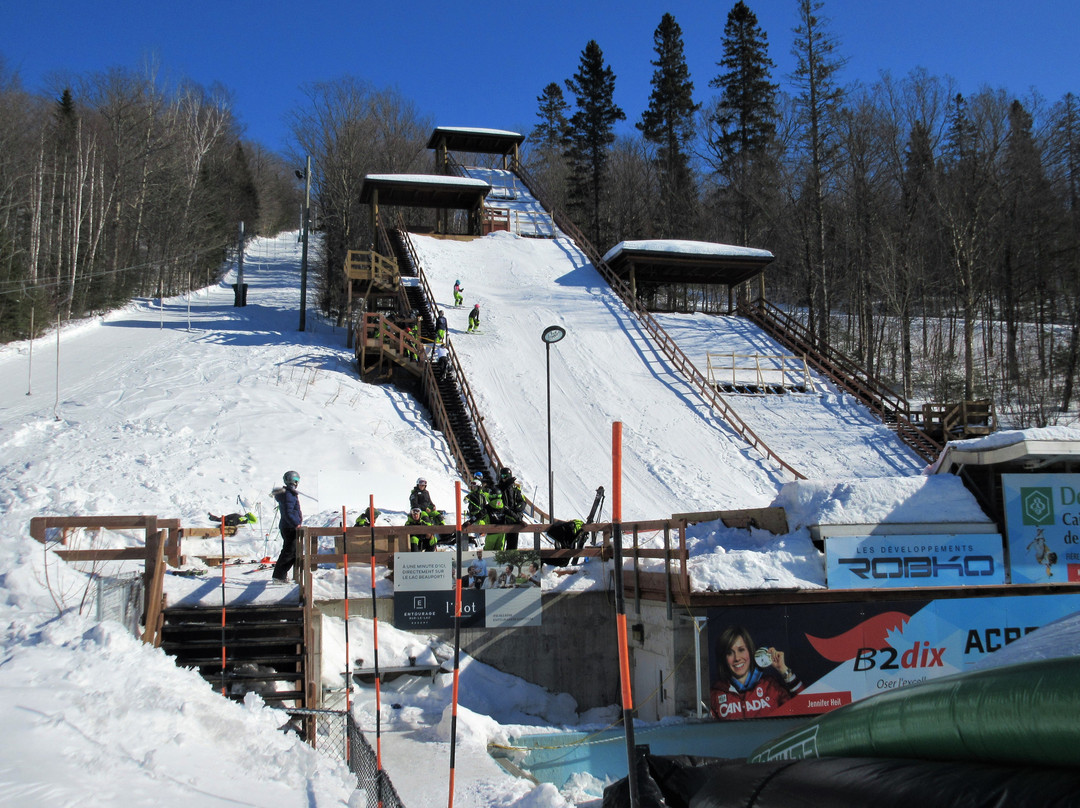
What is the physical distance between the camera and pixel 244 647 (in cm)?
895

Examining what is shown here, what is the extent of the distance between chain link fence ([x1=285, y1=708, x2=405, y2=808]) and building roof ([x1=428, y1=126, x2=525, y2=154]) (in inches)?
1666

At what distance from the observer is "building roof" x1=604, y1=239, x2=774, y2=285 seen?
33.6 m

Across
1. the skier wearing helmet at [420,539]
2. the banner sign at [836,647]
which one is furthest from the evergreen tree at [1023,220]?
the skier wearing helmet at [420,539]

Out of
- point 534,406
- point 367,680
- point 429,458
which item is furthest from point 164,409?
point 367,680

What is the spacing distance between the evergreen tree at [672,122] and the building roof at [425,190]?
1971 cm

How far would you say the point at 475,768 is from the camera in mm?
7672

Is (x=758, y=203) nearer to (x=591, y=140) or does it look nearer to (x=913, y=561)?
(x=591, y=140)

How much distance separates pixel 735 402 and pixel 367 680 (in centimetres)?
1765

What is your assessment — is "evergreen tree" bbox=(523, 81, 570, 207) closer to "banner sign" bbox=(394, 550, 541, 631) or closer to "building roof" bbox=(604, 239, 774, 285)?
"building roof" bbox=(604, 239, 774, 285)

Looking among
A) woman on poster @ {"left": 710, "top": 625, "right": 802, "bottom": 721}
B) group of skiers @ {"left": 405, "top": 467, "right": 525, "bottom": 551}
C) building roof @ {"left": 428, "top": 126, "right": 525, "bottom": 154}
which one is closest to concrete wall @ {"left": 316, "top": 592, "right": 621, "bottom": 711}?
group of skiers @ {"left": 405, "top": 467, "right": 525, "bottom": 551}

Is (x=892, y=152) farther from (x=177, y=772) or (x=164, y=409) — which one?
(x=177, y=772)

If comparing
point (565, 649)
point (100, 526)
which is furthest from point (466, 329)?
point (100, 526)

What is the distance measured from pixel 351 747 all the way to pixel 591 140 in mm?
52307

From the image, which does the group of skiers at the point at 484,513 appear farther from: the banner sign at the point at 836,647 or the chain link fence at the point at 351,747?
the banner sign at the point at 836,647
